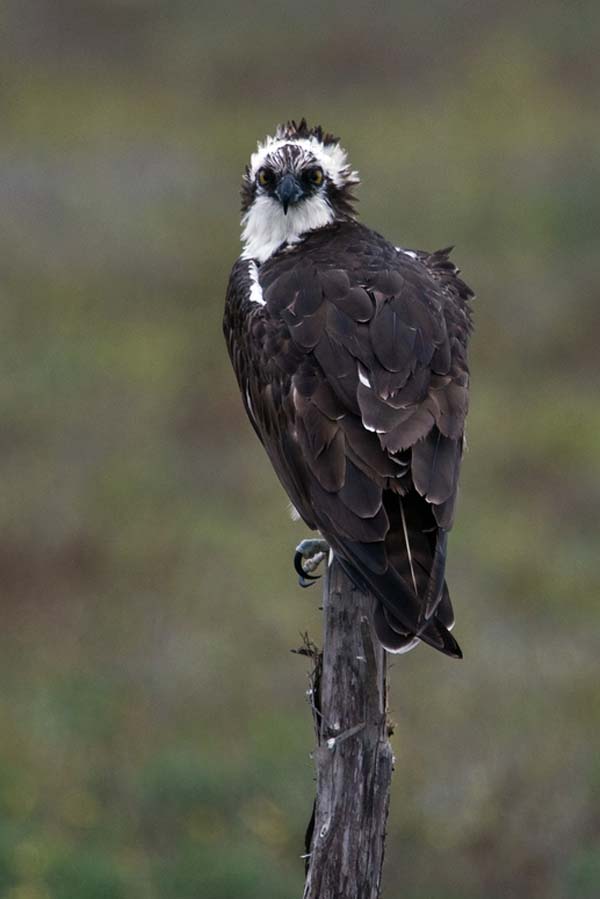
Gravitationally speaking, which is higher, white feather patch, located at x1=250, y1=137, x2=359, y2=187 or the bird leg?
white feather patch, located at x1=250, y1=137, x2=359, y2=187

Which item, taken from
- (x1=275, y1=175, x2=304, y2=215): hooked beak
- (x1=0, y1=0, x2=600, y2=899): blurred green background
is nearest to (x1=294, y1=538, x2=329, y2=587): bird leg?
(x1=275, y1=175, x2=304, y2=215): hooked beak

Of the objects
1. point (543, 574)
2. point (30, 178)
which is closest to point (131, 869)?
point (543, 574)

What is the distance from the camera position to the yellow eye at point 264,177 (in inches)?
291

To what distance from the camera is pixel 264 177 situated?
7406 millimetres

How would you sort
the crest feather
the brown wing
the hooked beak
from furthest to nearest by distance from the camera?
the crest feather
the hooked beak
the brown wing

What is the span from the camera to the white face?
7.21 meters

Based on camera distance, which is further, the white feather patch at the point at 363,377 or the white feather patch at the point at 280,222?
the white feather patch at the point at 280,222

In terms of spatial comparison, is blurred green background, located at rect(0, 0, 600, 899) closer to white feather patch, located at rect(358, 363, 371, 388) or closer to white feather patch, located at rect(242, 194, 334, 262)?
white feather patch, located at rect(242, 194, 334, 262)

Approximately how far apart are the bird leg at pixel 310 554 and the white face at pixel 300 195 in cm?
166

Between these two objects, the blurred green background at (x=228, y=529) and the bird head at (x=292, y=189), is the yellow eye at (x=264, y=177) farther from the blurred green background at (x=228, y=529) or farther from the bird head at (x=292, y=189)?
the blurred green background at (x=228, y=529)

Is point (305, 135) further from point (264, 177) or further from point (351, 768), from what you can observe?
point (351, 768)

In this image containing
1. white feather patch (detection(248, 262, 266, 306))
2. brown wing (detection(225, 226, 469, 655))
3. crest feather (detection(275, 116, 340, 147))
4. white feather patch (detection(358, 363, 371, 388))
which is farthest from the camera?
crest feather (detection(275, 116, 340, 147))

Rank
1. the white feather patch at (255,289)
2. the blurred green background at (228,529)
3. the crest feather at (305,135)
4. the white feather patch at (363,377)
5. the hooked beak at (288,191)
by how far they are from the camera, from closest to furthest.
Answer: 1. the white feather patch at (363,377)
2. the white feather patch at (255,289)
3. the hooked beak at (288,191)
4. the crest feather at (305,135)
5. the blurred green background at (228,529)

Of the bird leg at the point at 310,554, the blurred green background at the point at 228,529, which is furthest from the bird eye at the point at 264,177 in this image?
the blurred green background at the point at 228,529
